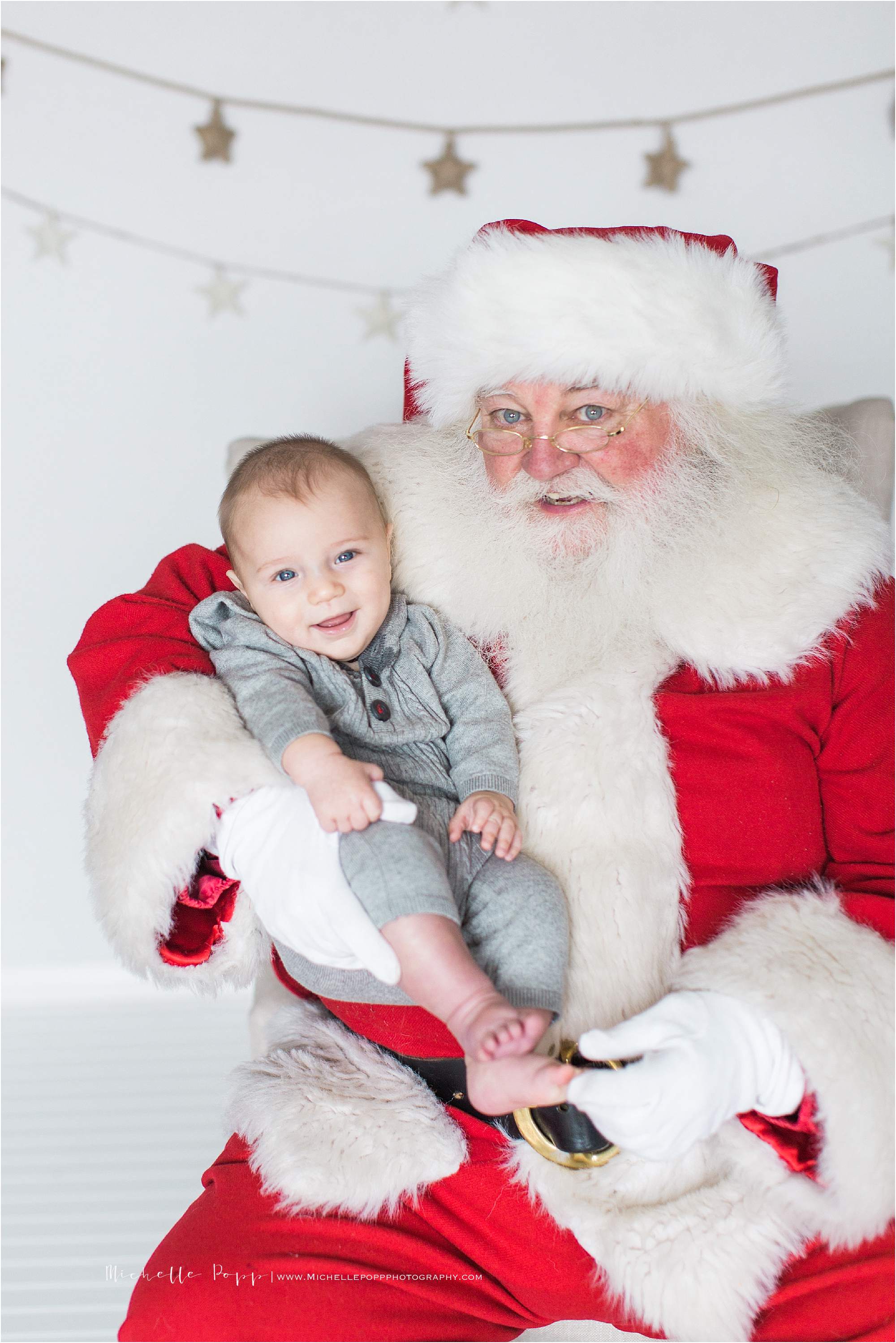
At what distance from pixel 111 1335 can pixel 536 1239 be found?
90 centimetres

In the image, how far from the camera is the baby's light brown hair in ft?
5.94

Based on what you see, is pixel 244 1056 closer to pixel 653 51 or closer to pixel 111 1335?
pixel 111 1335

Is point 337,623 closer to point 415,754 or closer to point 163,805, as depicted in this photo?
point 415,754

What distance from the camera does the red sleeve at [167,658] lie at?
184 cm

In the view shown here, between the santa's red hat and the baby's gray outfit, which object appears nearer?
the baby's gray outfit

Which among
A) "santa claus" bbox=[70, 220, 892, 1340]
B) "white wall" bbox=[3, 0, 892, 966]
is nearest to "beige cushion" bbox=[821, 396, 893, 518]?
"santa claus" bbox=[70, 220, 892, 1340]

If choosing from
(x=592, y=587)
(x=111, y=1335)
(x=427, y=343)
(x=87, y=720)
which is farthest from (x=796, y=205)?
(x=111, y=1335)

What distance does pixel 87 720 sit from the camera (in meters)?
2.00

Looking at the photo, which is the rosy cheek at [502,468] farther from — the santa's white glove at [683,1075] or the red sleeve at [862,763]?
the santa's white glove at [683,1075]

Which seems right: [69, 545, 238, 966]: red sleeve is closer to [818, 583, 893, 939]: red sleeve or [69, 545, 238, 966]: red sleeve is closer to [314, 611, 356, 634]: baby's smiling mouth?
[314, 611, 356, 634]: baby's smiling mouth

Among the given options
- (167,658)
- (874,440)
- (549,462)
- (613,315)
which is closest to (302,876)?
(167,658)

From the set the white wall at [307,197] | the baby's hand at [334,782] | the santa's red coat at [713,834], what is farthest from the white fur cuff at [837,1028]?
the white wall at [307,197]

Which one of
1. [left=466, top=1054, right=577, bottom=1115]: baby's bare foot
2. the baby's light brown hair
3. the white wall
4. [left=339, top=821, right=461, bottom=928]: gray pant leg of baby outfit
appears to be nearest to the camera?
[left=466, top=1054, right=577, bottom=1115]: baby's bare foot

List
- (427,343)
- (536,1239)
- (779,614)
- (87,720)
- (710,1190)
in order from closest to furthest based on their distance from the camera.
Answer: (710,1190)
(536,1239)
(779,614)
(87,720)
(427,343)
